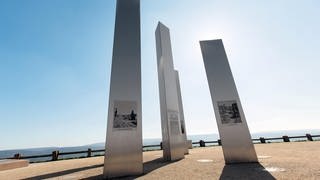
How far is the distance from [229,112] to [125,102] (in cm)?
A: 473

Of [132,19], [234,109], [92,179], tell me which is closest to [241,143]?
[234,109]

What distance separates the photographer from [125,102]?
23.0ft

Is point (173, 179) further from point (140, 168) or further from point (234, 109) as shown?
point (234, 109)

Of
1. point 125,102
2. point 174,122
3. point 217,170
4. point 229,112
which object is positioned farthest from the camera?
point 174,122

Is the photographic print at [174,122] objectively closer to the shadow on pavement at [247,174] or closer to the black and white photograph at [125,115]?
the black and white photograph at [125,115]

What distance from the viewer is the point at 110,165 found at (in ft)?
20.6

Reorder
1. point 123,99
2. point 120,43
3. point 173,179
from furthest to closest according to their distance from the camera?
point 120,43 → point 123,99 → point 173,179

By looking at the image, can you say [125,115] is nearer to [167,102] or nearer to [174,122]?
[167,102]

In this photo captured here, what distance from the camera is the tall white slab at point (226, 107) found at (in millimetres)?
7672

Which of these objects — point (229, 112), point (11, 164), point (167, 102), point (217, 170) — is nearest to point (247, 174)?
point (217, 170)

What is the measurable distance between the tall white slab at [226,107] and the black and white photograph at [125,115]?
3852mm

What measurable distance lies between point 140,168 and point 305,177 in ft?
16.2

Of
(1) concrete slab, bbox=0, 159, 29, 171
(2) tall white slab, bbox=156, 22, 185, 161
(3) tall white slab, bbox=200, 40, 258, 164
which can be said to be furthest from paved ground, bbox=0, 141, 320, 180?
(1) concrete slab, bbox=0, 159, 29, 171

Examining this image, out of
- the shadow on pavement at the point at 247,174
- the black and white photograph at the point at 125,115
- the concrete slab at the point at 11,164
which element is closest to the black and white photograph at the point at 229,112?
the shadow on pavement at the point at 247,174
